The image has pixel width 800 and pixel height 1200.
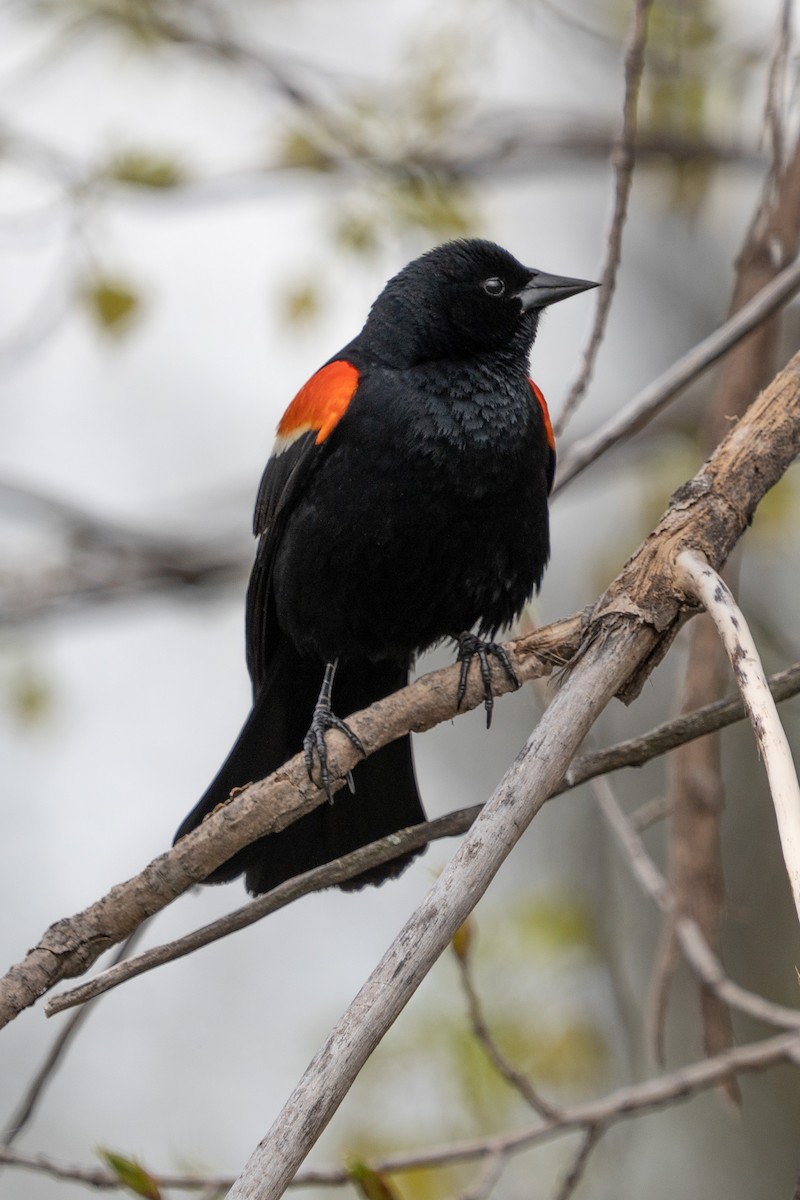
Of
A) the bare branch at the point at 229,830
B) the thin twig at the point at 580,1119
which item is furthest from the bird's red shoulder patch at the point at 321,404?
the thin twig at the point at 580,1119

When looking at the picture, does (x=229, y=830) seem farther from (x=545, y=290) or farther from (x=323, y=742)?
(x=545, y=290)

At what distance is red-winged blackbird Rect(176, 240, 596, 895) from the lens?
2873mm

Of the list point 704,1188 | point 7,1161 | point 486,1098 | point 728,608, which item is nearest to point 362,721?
point 728,608

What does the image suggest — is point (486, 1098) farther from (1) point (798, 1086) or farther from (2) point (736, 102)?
(2) point (736, 102)

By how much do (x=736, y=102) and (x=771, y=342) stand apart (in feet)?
6.67

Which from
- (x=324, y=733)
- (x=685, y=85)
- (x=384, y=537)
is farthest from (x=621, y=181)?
(x=685, y=85)

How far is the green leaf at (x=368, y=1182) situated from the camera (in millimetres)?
1979

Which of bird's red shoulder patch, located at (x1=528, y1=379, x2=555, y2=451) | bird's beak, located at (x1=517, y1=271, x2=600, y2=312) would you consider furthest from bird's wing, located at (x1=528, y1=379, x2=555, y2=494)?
bird's beak, located at (x1=517, y1=271, x2=600, y2=312)

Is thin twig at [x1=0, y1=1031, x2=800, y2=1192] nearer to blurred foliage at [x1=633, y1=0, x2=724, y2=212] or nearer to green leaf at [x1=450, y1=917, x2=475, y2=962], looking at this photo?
green leaf at [x1=450, y1=917, x2=475, y2=962]

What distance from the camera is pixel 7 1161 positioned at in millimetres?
2055

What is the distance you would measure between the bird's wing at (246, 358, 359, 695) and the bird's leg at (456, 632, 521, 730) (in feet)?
1.79

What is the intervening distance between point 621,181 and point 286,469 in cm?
113

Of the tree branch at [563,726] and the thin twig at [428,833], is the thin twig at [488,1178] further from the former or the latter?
the tree branch at [563,726]

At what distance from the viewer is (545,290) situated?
11.1 feet
